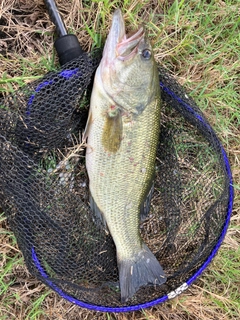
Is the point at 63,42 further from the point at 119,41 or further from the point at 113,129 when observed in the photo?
the point at 113,129

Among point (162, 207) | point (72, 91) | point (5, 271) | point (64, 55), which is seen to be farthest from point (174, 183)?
point (5, 271)

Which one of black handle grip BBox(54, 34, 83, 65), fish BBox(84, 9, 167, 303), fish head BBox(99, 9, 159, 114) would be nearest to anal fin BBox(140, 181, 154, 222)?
fish BBox(84, 9, 167, 303)

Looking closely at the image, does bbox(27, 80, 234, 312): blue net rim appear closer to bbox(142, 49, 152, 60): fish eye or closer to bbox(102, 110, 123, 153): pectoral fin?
bbox(142, 49, 152, 60): fish eye

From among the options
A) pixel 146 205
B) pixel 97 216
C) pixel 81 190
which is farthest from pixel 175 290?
pixel 81 190

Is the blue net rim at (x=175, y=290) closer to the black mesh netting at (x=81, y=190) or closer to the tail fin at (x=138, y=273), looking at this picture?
the black mesh netting at (x=81, y=190)

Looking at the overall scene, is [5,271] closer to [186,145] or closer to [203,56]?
[186,145]

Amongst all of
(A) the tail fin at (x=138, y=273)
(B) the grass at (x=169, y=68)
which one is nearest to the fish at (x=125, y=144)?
(A) the tail fin at (x=138, y=273)

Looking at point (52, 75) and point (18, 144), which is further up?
point (52, 75)
